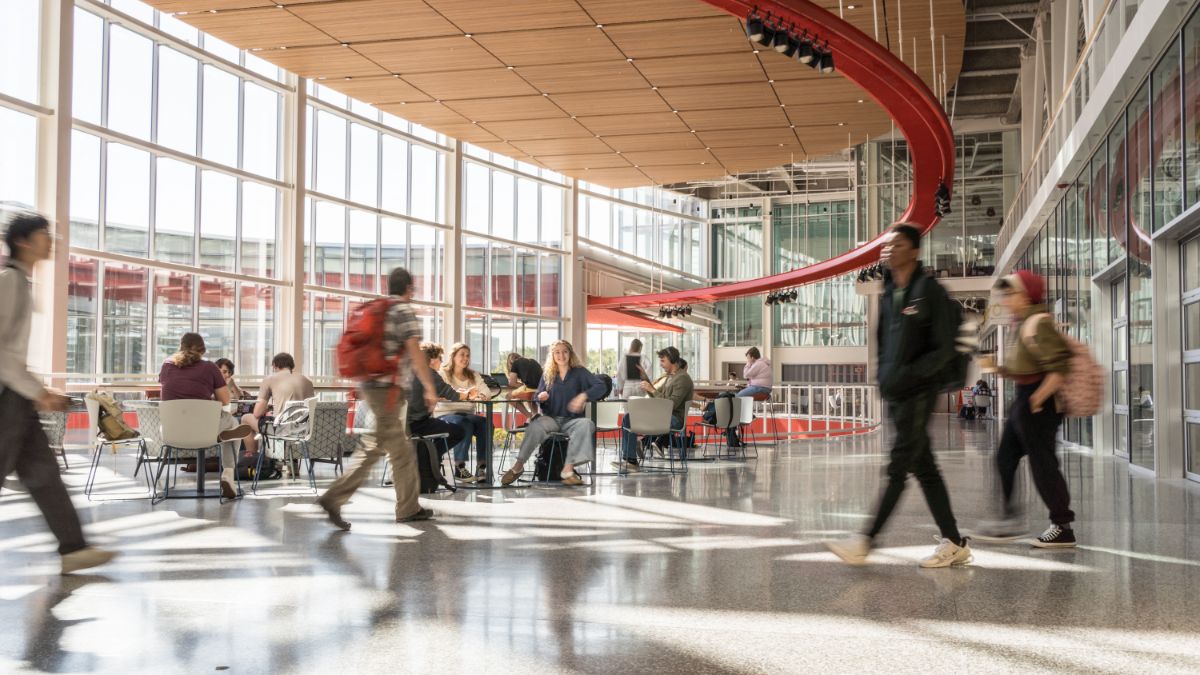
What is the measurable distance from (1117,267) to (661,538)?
25.3ft

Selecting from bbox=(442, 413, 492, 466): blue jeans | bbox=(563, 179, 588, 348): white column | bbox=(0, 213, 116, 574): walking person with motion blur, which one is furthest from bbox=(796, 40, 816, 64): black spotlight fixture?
bbox=(563, 179, 588, 348): white column

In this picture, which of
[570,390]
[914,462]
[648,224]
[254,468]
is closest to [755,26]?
[570,390]

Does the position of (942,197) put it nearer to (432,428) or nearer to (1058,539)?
(432,428)

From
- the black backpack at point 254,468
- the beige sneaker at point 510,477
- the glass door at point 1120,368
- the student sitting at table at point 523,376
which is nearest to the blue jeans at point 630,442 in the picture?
the student sitting at table at point 523,376

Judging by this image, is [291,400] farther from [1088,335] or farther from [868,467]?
[1088,335]

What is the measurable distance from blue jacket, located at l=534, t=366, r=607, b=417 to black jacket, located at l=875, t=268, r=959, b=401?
14.6ft

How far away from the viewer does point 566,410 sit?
344 inches

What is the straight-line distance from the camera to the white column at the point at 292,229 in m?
15.8

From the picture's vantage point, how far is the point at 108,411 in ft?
26.5

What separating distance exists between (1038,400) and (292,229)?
12877 mm

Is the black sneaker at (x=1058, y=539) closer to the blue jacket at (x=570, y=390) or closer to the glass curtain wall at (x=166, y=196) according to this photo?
the blue jacket at (x=570, y=390)

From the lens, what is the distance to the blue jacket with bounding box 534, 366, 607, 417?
8.74 m

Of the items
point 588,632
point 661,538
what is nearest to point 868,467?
point 661,538

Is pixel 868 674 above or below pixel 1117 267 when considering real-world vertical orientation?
below
